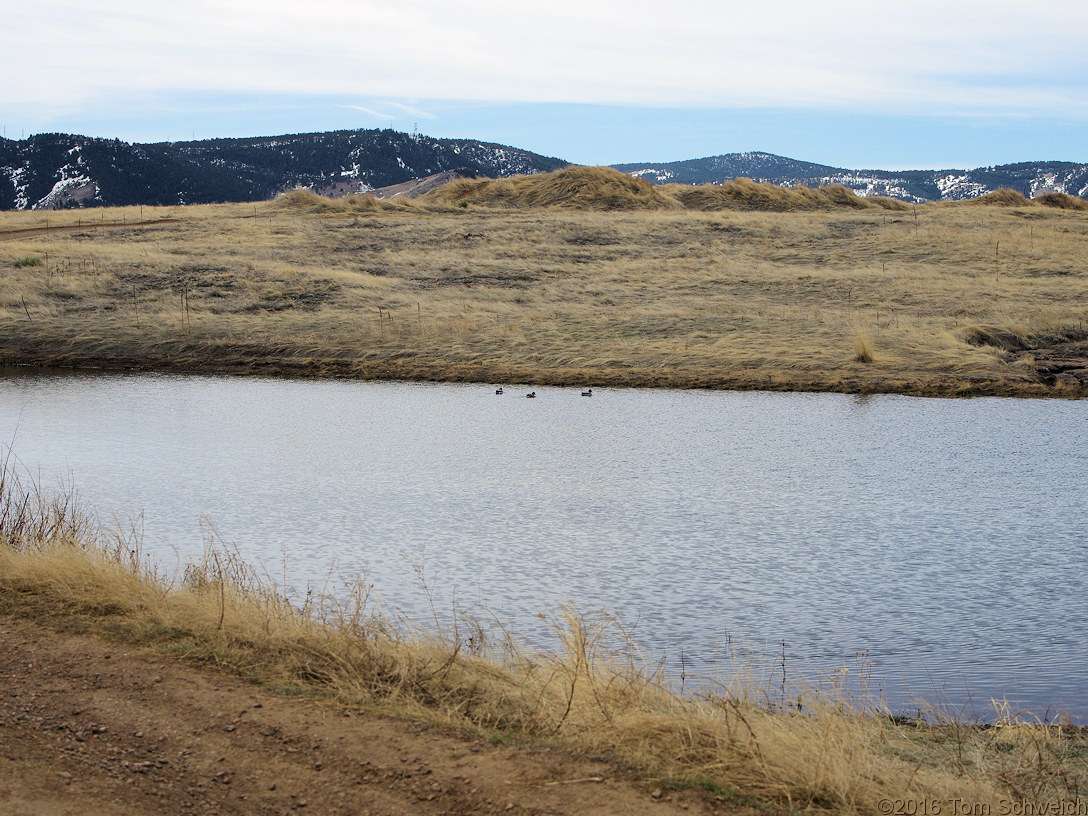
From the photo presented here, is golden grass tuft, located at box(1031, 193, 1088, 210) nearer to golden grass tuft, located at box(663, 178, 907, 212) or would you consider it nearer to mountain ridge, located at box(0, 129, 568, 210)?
golden grass tuft, located at box(663, 178, 907, 212)

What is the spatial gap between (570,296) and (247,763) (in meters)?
29.3

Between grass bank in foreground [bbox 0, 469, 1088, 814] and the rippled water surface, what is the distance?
3.84ft

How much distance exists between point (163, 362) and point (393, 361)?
6.08 m

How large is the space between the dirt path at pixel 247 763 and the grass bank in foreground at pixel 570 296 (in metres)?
18.7

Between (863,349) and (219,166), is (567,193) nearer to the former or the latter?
(863,349)

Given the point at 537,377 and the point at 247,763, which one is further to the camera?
the point at 537,377

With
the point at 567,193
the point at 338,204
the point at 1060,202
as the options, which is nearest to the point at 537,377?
the point at 338,204

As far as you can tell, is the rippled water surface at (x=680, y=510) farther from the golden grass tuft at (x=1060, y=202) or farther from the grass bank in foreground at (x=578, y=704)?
the golden grass tuft at (x=1060, y=202)

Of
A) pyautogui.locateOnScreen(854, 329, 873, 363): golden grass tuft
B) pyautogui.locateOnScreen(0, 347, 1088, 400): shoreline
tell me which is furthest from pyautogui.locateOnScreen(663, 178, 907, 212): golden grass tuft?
pyautogui.locateOnScreen(0, 347, 1088, 400): shoreline

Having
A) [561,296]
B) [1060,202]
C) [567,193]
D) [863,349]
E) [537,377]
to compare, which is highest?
[1060,202]

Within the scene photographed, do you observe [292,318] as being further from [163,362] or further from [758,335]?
[758,335]

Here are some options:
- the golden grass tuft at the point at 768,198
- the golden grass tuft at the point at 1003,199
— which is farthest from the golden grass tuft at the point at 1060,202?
the golden grass tuft at the point at 768,198

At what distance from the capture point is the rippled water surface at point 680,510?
27.9ft

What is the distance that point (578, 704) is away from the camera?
5836mm
